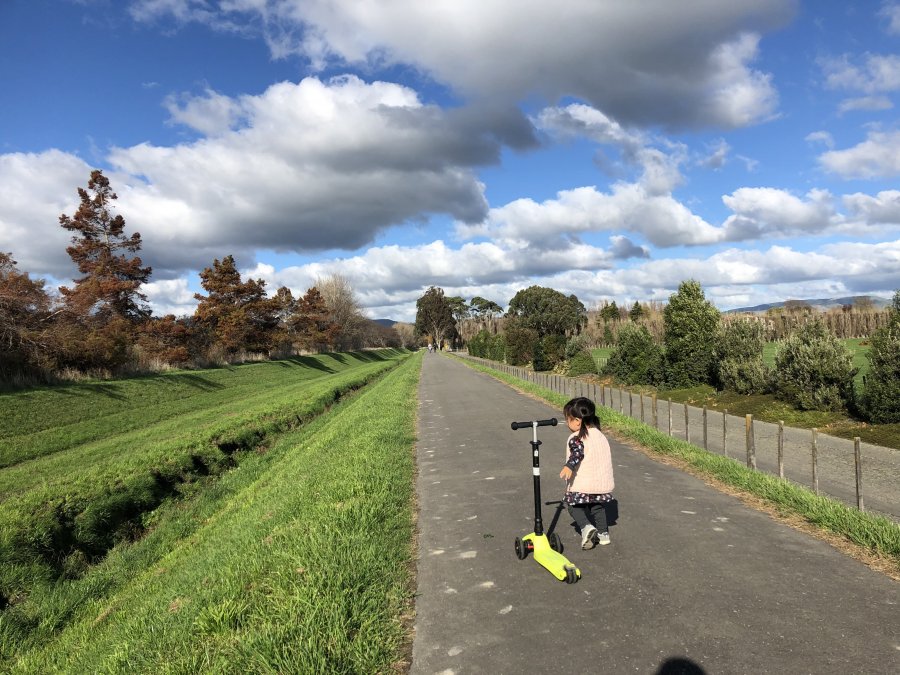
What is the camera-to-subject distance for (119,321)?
2853 cm

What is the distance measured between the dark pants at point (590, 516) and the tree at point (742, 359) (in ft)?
52.6

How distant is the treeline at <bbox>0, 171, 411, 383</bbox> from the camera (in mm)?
21391

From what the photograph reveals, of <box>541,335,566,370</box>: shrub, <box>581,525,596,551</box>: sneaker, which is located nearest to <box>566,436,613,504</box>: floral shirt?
<box>581,525,596,551</box>: sneaker

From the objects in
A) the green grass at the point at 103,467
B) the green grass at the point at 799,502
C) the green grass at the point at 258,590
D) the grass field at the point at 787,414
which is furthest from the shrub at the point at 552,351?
the green grass at the point at 258,590

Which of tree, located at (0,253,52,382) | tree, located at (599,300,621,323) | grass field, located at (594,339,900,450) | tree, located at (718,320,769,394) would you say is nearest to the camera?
grass field, located at (594,339,900,450)

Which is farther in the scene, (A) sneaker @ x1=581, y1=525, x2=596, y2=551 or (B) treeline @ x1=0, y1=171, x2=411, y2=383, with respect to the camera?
(B) treeline @ x1=0, y1=171, x2=411, y2=383

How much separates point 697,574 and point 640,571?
1.52 ft

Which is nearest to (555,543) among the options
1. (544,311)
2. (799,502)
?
(799,502)

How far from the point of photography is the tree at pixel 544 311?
3142 inches

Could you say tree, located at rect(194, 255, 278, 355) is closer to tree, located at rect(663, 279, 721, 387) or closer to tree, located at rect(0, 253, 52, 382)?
tree, located at rect(0, 253, 52, 382)

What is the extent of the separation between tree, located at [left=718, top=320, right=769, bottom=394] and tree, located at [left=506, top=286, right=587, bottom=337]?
55.6 m

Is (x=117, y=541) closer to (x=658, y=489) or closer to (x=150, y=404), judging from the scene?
(x=658, y=489)

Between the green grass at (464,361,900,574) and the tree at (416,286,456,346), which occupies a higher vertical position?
the tree at (416,286,456,346)

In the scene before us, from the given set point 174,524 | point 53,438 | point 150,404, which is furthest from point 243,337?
point 174,524
